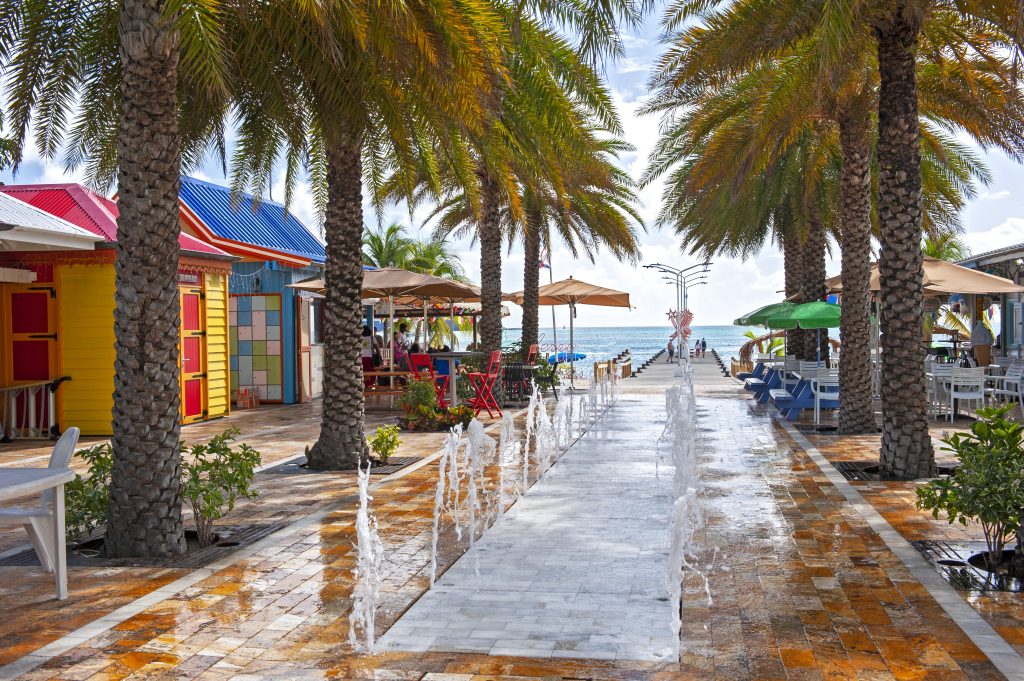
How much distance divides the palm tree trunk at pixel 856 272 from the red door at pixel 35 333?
486 inches

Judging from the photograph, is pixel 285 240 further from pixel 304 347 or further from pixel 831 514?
pixel 831 514

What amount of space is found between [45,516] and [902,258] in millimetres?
8573

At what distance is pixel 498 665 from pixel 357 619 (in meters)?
1.08

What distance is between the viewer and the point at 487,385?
1705 cm

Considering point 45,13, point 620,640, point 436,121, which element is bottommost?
point 620,640

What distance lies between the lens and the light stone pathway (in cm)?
504

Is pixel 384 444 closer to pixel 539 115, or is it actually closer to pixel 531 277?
pixel 539 115

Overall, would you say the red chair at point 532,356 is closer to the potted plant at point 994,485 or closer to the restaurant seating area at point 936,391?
the restaurant seating area at point 936,391

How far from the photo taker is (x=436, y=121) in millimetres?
9867

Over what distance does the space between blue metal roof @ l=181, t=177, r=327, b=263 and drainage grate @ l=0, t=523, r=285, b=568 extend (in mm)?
13644

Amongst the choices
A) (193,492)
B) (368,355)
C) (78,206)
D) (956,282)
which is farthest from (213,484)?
(368,355)

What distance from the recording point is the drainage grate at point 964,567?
5.99 meters

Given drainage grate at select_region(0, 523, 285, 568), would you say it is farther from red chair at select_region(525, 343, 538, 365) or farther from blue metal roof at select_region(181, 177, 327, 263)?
red chair at select_region(525, 343, 538, 365)

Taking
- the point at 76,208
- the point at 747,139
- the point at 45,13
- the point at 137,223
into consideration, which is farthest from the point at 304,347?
the point at 137,223
